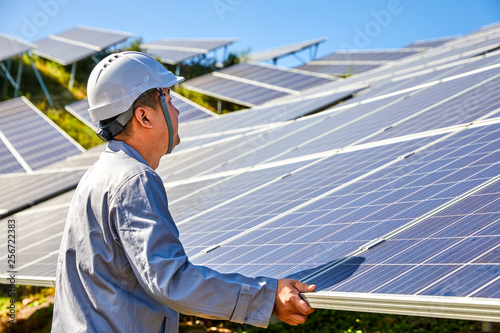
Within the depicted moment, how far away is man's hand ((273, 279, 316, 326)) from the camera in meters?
3.51

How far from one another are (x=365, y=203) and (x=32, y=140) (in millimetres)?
15662

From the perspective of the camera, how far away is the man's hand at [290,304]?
3.51 m

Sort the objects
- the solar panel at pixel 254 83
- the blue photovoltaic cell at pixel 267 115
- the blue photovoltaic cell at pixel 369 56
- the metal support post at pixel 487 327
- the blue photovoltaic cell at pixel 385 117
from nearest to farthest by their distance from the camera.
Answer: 1. the metal support post at pixel 487 327
2. the blue photovoltaic cell at pixel 385 117
3. the blue photovoltaic cell at pixel 267 115
4. the solar panel at pixel 254 83
5. the blue photovoltaic cell at pixel 369 56

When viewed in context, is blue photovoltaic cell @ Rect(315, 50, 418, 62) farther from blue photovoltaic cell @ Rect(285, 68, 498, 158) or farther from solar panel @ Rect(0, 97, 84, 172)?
blue photovoltaic cell @ Rect(285, 68, 498, 158)

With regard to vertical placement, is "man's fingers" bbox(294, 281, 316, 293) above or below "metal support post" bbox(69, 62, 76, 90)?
above

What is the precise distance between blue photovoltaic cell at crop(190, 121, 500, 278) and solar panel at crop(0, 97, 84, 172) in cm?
1248

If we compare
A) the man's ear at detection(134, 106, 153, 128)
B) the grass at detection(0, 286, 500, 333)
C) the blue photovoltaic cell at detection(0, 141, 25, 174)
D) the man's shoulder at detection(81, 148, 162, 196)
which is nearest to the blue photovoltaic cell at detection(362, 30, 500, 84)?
the grass at detection(0, 286, 500, 333)

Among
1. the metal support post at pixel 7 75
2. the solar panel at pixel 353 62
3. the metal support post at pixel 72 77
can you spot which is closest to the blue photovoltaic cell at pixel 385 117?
the solar panel at pixel 353 62

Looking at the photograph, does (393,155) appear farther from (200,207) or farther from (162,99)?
(162,99)

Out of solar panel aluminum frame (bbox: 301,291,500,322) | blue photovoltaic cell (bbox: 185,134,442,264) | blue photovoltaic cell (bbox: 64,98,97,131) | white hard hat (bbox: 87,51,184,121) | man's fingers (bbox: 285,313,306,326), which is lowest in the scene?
blue photovoltaic cell (bbox: 64,98,97,131)

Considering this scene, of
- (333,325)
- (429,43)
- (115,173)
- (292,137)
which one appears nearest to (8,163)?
(292,137)

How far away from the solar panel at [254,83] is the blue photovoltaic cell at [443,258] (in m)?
17.0

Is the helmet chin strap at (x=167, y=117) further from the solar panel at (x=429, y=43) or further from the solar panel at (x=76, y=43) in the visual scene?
the solar panel at (x=429, y=43)

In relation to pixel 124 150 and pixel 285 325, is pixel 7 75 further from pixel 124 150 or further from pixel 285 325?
pixel 124 150
